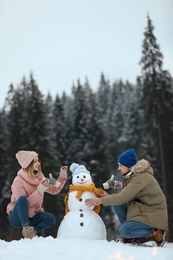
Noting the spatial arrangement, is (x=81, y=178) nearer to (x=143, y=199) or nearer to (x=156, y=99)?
(x=143, y=199)

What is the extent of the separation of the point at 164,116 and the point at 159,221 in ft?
62.5

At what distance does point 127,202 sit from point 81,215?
0.82 metres

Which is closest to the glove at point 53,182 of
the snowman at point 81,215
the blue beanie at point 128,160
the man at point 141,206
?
the snowman at point 81,215

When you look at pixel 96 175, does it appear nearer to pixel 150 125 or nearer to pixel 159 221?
pixel 150 125

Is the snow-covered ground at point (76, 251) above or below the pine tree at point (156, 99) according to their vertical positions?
below

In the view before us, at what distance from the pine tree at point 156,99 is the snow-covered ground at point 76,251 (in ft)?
61.7

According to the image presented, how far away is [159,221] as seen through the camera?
5734 millimetres

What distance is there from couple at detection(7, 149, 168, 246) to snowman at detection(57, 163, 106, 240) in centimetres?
17

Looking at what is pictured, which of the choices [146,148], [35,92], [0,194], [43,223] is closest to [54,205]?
[0,194]

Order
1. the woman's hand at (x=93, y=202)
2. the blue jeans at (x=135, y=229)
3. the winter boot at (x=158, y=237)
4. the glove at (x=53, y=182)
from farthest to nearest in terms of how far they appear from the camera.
Answer: the glove at (x=53, y=182) → the woman's hand at (x=93, y=202) → the winter boot at (x=158, y=237) → the blue jeans at (x=135, y=229)

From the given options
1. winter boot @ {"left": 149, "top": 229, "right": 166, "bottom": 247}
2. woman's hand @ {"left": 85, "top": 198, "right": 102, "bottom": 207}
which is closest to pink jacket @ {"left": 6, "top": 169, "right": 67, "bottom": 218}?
woman's hand @ {"left": 85, "top": 198, "right": 102, "bottom": 207}

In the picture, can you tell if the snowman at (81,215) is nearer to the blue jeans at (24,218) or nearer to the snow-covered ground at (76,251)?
the blue jeans at (24,218)

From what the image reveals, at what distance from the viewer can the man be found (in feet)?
18.6

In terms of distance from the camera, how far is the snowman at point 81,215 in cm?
623
